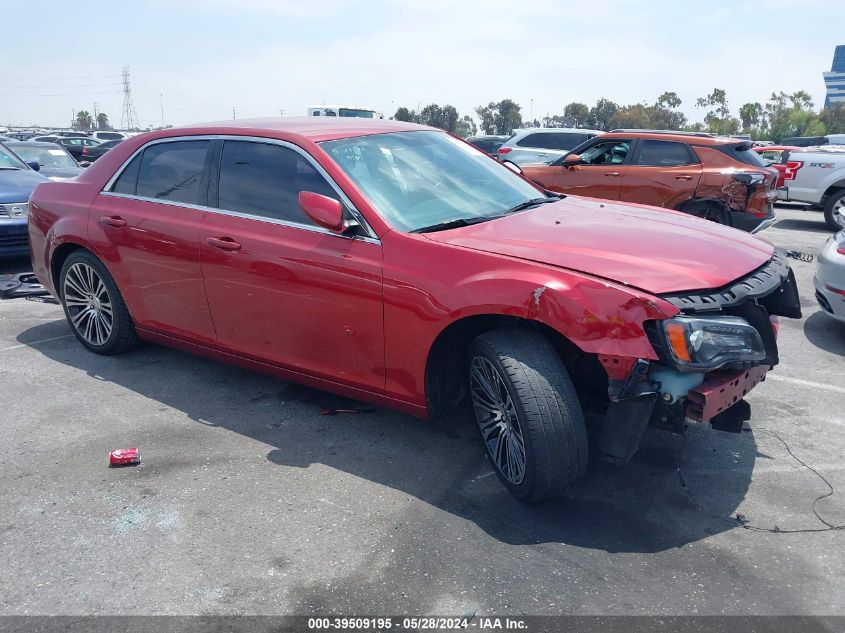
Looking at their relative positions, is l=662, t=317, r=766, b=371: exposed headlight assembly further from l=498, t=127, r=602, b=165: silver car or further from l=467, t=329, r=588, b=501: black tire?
l=498, t=127, r=602, b=165: silver car

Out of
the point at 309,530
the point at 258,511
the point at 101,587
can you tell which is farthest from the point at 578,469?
Result: the point at 101,587

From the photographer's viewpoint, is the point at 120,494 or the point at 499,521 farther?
the point at 120,494

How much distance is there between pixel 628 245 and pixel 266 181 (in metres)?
2.10

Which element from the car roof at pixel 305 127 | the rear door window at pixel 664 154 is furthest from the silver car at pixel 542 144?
the car roof at pixel 305 127

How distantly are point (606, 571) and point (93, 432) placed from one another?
118 inches

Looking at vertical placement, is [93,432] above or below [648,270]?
below

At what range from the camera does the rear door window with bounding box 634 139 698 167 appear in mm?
9578

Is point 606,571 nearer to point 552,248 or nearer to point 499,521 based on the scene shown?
point 499,521

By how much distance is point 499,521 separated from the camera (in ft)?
10.7

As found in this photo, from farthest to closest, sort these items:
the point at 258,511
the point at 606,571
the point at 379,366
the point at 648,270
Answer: the point at 379,366
the point at 258,511
the point at 648,270
the point at 606,571

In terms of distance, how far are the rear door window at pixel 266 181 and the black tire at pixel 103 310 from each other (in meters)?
1.31

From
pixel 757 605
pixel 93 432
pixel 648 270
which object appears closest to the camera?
pixel 757 605

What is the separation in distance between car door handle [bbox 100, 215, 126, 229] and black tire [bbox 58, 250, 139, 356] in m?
0.34

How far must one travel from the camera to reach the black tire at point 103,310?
5082mm
